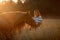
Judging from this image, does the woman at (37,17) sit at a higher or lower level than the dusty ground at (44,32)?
higher

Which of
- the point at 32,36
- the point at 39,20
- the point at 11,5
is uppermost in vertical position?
the point at 11,5

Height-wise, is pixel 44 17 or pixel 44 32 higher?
pixel 44 17

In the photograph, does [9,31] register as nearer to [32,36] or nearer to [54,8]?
[32,36]

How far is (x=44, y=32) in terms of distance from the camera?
91 centimetres

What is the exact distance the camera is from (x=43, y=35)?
0.90m

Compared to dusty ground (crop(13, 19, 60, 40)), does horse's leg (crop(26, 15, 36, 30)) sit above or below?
above

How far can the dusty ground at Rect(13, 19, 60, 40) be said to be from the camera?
889 mm

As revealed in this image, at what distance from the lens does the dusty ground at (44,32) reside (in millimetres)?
889

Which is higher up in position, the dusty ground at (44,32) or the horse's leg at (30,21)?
the horse's leg at (30,21)

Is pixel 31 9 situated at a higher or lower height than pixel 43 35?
higher

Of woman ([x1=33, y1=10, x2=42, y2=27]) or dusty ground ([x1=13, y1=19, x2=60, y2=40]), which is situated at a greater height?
woman ([x1=33, y1=10, x2=42, y2=27])

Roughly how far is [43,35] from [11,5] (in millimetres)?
311

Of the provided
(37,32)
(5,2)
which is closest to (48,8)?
(37,32)

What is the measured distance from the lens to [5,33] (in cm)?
84
